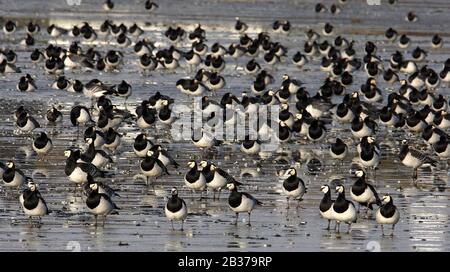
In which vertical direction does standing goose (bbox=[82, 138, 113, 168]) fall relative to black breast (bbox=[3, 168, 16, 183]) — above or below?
above

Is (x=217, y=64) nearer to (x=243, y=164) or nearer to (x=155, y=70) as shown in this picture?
(x=155, y=70)

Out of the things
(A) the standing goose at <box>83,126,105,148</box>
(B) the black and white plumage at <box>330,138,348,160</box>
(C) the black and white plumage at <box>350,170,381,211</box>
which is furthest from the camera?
(A) the standing goose at <box>83,126,105,148</box>

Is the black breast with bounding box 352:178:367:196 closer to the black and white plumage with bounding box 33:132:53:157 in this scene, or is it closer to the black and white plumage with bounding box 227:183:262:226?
the black and white plumage with bounding box 227:183:262:226

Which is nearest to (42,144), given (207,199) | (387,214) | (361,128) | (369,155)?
(207,199)

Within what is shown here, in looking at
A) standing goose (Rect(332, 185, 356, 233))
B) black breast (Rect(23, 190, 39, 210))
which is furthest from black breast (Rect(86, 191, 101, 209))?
standing goose (Rect(332, 185, 356, 233))

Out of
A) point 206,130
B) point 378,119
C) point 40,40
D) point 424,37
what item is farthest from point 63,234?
point 424,37

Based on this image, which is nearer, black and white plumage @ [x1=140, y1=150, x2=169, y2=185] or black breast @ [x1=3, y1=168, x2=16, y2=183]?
black breast @ [x1=3, y1=168, x2=16, y2=183]

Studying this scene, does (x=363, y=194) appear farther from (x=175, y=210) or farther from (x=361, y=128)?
(x=361, y=128)
